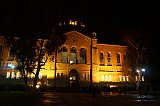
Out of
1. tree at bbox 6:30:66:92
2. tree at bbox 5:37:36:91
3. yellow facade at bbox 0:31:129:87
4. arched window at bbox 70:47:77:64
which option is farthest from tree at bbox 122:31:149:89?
tree at bbox 5:37:36:91

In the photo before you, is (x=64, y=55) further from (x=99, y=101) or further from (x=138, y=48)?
(x=99, y=101)

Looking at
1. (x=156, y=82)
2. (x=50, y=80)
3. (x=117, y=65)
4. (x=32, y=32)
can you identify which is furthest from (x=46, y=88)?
(x=156, y=82)

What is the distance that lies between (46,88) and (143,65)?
24.1 m

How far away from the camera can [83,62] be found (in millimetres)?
62219

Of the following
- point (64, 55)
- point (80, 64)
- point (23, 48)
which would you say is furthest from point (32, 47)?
point (80, 64)

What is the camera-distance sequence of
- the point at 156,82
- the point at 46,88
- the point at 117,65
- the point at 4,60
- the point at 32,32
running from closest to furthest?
the point at 32,32 < the point at 46,88 < the point at 4,60 < the point at 156,82 < the point at 117,65

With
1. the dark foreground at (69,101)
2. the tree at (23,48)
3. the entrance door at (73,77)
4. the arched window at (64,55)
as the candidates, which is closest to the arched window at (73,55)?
the arched window at (64,55)

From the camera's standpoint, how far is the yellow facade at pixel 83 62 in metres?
59.1

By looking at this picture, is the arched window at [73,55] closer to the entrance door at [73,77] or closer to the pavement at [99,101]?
the entrance door at [73,77]

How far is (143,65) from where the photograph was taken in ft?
187

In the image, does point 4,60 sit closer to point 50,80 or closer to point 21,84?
point 21,84

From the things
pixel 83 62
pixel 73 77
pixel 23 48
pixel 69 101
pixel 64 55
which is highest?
pixel 64 55

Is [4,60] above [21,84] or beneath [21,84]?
above

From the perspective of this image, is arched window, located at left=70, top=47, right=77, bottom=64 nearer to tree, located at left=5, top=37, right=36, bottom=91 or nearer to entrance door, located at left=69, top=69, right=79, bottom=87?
entrance door, located at left=69, top=69, right=79, bottom=87
